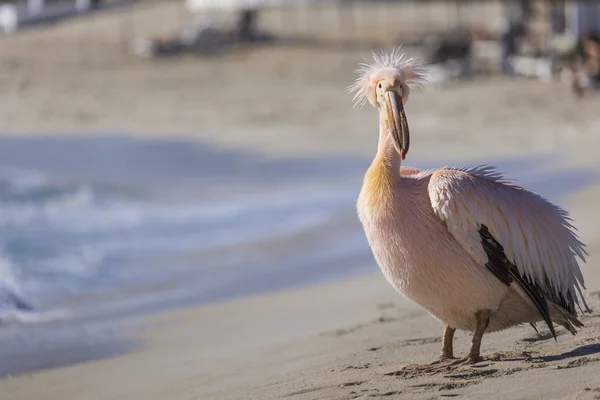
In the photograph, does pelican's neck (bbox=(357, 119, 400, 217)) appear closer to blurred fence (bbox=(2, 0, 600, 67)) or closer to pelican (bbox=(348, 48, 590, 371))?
pelican (bbox=(348, 48, 590, 371))

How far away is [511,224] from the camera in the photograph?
16.1 ft

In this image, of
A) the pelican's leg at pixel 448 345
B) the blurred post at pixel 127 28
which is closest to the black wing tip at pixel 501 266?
the pelican's leg at pixel 448 345

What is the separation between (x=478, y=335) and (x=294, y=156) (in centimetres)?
1316

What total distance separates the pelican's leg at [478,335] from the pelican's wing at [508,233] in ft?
0.66

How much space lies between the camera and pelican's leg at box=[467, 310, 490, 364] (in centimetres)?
499

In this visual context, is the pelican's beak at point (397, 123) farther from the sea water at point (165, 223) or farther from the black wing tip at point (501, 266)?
the sea water at point (165, 223)

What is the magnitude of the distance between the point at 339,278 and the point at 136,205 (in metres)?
5.68

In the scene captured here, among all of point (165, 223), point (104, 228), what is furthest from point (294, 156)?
point (104, 228)

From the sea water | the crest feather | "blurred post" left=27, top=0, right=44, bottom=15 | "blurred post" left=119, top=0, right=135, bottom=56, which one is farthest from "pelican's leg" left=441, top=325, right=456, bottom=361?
"blurred post" left=27, top=0, right=44, bottom=15

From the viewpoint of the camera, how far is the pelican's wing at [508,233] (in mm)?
4871

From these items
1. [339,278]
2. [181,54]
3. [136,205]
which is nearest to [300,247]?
[339,278]

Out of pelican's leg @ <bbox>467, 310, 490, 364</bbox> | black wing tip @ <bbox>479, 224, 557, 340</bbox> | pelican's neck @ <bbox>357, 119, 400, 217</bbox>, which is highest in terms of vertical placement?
pelican's neck @ <bbox>357, 119, 400, 217</bbox>

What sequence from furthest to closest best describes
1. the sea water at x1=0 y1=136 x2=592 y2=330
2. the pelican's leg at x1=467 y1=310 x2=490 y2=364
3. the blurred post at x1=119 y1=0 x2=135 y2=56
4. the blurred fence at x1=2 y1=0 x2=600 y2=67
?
the blurred post at x1=119 y1=0 x2=135 y2=56
the blurred fence at x1=2 y1=0 x2=600 y2=67
the sea water at x1=0 y1=136 x2=592 y2=330
the pelican's leg at x1=467 y1=310 x2=490 y2=364

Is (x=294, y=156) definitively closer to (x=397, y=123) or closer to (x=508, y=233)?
(x=397, y=123)
